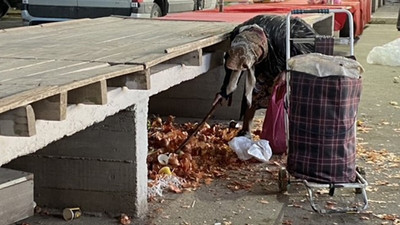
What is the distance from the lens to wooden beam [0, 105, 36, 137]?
318cm

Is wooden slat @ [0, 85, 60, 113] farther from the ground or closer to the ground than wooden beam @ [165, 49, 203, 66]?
farther from the ground

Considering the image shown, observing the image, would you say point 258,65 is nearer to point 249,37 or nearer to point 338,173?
point 249,37

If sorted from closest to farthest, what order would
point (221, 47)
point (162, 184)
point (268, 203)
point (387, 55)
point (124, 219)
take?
1. point (124, 219)
2. point (268, 203)
3. point (162, 184)
4. point (221, 47)
5. point (387, 55)

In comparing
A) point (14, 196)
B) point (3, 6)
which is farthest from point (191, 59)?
point (3, 6)

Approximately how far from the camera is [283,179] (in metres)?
5.62

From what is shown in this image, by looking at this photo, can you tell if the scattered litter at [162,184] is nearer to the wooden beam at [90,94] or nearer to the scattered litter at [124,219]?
the scattered litter at [124,219]

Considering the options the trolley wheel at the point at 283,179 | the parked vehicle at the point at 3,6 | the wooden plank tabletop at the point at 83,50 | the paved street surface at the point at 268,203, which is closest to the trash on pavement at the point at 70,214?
the paved street surface at the point at 268,203

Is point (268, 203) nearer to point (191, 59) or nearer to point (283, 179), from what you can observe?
point (283, 179)

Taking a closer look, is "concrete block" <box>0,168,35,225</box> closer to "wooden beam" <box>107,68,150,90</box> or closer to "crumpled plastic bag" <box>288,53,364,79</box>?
"wooden beam" <box>107,68,150,90</box>

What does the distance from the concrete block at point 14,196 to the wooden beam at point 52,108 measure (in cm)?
51

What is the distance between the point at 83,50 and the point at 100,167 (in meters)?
0.90

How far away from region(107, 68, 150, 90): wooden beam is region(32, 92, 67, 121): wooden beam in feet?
3.31

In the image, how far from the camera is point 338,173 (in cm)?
530

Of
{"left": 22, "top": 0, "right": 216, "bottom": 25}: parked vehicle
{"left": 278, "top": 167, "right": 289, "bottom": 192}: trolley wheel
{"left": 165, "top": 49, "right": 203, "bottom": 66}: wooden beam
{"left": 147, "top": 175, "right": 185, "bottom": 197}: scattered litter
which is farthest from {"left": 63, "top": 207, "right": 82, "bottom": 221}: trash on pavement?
{"left": 22, "top": 0, "right": 216, "bottom": 25}: parked vehicle
